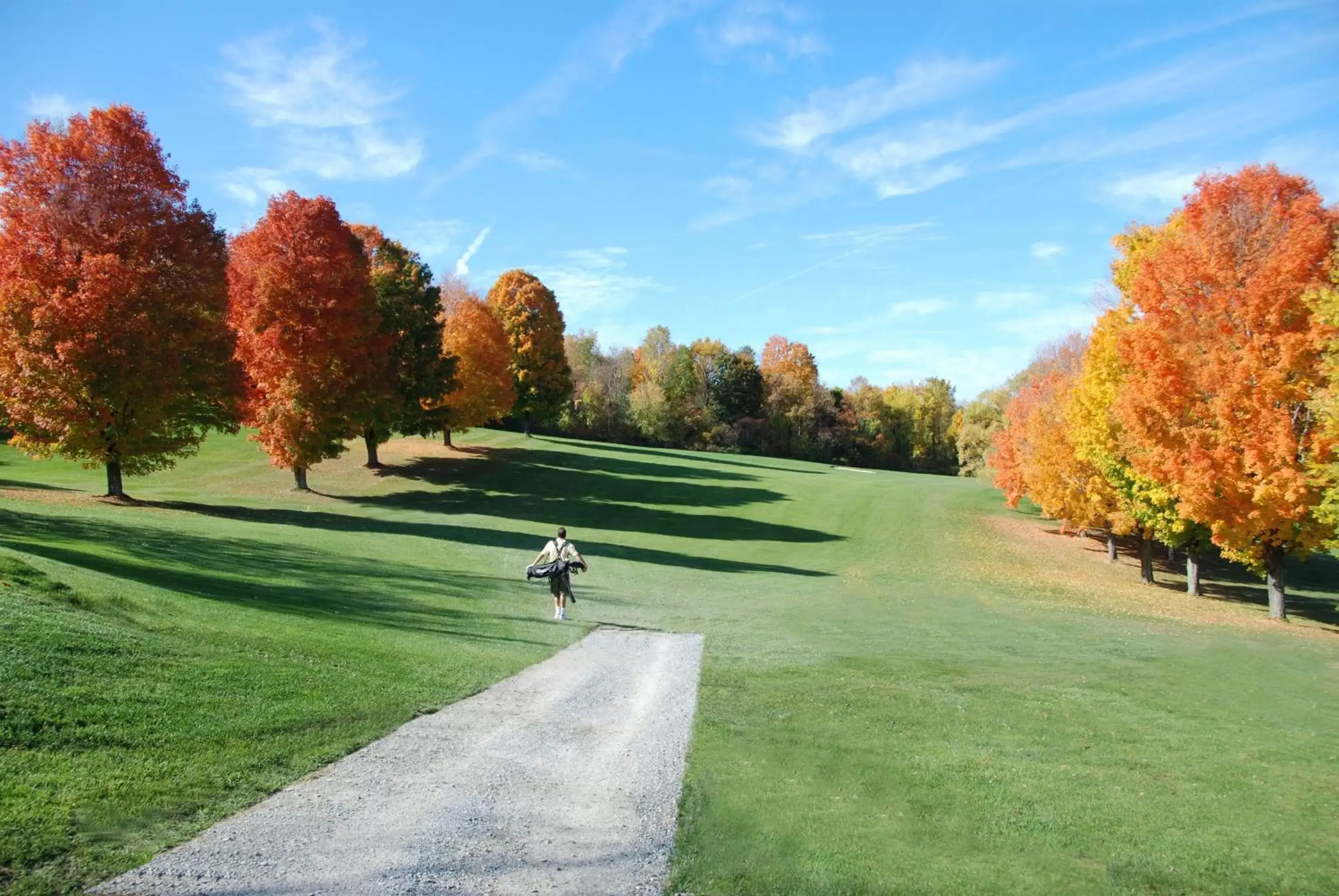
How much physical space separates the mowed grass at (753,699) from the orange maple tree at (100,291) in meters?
3.03

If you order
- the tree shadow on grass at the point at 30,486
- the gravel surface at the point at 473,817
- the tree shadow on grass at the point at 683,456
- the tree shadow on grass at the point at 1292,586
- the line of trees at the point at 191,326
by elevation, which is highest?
the line of trees at the point at 191,326

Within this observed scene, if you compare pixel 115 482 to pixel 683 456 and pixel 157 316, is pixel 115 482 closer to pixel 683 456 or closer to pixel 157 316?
pixel 157 316

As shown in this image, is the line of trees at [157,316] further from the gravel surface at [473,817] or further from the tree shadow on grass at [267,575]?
the gravel surface at [473,817]

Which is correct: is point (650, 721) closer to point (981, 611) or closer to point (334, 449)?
point (981, 611)

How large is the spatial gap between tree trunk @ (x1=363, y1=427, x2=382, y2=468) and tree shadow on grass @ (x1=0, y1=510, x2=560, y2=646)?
22.5 meters

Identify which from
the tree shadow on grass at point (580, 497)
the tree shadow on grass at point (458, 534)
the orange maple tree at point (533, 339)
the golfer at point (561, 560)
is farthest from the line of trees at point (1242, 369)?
the orange maple tree at point (533, 339)

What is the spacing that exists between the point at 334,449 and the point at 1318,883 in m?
34.2

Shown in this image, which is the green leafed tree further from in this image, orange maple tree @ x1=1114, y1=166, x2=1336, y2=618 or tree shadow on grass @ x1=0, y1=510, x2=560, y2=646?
orange maple tree @ x1=1114, y1=166, x2=1336, y2=618

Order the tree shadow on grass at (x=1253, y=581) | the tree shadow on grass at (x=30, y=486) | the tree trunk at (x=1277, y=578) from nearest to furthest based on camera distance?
the tree trunk at (x=1277, y=578) → the tree shadow on grass at (x=30, y=486) → the tree shadow on grass at (x=1253, y=581)

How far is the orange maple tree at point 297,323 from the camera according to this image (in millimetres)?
31672

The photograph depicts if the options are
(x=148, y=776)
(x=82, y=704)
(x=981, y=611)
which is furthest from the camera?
(x=981, y=611)

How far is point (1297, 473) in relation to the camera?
2123 cm

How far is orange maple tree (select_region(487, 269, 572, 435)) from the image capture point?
62.2 meters

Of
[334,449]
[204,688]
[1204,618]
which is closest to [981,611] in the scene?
[1204,618]
